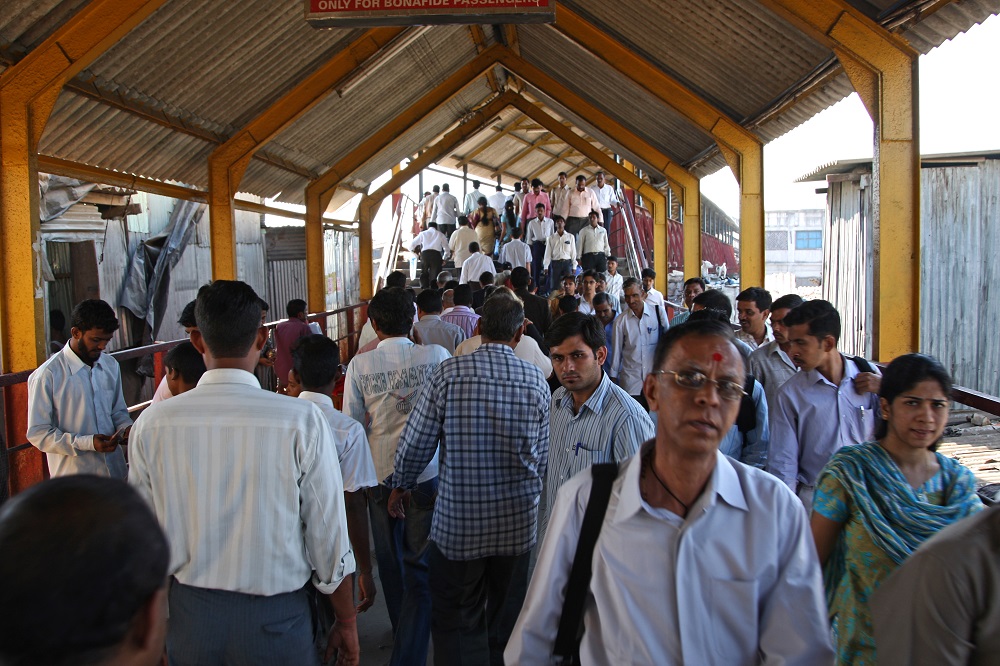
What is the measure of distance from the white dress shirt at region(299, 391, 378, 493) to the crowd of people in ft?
0.04

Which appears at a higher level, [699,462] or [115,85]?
[115,85]

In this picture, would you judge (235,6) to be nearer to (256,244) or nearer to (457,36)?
(457,36)

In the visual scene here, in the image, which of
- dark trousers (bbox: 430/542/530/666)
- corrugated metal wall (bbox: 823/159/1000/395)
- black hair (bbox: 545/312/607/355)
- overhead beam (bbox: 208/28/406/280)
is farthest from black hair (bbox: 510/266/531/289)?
dark trousers (bbox: 430/542/530/666)

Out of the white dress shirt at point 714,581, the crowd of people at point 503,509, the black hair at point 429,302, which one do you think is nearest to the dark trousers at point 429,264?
the black hair at point 429,302

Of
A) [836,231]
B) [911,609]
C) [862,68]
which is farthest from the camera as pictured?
[836,231]

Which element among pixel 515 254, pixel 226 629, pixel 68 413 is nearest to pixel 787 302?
pixel 226 629

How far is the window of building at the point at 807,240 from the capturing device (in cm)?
4284

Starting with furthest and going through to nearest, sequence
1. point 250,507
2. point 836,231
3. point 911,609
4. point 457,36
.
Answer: point 457,36 → point 836,231 → point 250,507 → point 911,609

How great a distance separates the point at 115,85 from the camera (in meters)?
7.79

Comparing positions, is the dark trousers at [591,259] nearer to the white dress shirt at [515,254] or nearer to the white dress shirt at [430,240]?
the white dress shirt at [515,254]

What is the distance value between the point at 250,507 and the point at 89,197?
1110 cm

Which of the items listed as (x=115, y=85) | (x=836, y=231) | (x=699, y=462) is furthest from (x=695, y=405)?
(x=836, y=231)

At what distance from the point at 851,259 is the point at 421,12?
7776mm

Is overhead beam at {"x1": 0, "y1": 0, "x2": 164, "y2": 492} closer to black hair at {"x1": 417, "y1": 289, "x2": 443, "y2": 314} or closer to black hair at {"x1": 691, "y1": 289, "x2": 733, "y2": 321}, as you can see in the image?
black hair at {"x1": 417, "y1": 289, "x2": 443, "y2": 314}
